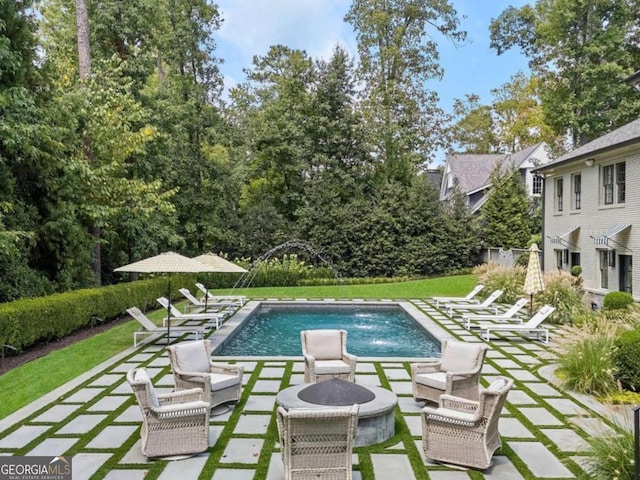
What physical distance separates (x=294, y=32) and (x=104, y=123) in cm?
1963

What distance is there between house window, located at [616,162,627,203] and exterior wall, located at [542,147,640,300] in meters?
0.22

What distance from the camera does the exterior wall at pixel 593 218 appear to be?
15562mm

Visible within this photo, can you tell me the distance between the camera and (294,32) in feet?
106

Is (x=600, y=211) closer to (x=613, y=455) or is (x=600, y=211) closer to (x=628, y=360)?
(x=628, y=360)

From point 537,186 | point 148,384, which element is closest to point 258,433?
point 148,384

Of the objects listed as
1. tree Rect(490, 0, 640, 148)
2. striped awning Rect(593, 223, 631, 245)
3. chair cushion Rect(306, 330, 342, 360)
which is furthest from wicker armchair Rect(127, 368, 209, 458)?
tree Rect(490, 0, 640, 148)

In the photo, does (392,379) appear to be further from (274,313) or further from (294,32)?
(294,32)

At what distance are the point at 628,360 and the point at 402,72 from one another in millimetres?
28526

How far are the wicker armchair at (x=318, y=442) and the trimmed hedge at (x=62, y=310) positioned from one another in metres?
7.81

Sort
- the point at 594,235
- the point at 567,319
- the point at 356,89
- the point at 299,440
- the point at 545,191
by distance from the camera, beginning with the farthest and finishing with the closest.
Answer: the point at 356,89 → the point at 545,191 → the point at 594,235 → the point at 567,319 → the point at 299,440

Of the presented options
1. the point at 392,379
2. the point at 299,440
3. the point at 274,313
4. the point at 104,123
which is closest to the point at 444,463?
the point at 299,440

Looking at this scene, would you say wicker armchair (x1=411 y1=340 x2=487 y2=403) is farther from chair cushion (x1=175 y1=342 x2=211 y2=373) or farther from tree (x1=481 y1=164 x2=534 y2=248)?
tree (x1=481 y1=164 x2=534 y2=248)

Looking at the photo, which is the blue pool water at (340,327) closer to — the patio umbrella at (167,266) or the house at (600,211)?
the patio umbrella at (167,266)

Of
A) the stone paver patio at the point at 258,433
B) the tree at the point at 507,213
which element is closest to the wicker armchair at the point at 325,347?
the stone paver patio at the point at 258,433
